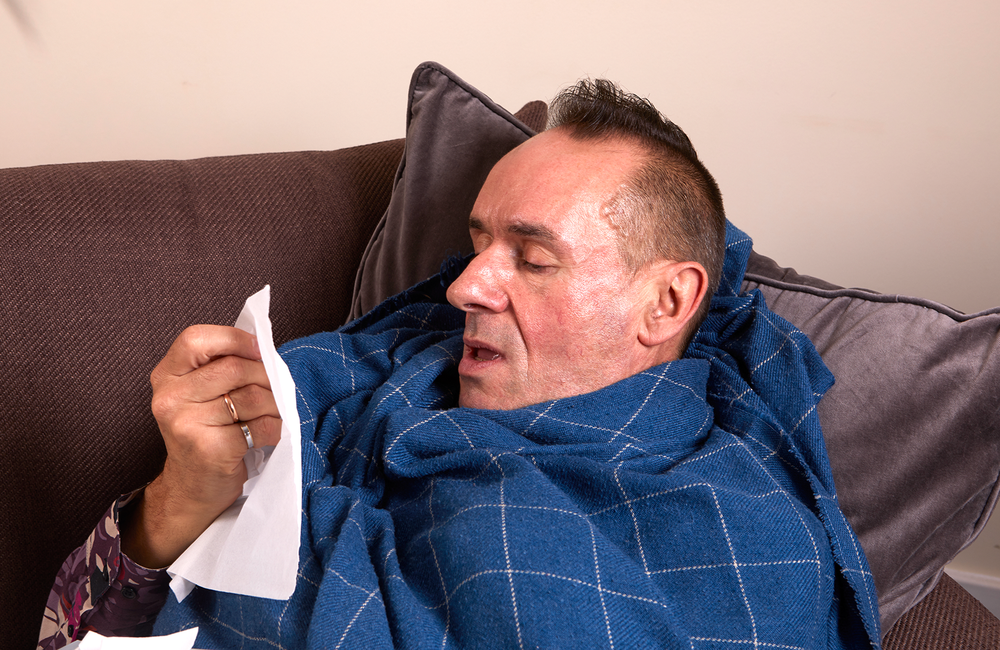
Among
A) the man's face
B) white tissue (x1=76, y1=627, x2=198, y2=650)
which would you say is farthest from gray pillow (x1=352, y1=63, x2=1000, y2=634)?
white tissue (x1=76, y1=627, x2=198, y2=650)

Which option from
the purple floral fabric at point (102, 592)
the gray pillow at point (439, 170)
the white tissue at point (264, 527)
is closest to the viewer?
the white tissue at point (264, 527)

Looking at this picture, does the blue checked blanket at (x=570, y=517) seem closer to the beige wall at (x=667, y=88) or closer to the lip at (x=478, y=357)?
the lip at (x=478, y=357)

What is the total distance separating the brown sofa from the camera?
0.97m

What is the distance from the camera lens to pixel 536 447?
0.88m

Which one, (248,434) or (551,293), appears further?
(551,293)

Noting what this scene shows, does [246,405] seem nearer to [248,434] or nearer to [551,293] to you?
[248,434]

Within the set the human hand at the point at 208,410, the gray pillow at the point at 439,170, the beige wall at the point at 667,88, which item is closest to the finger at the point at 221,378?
the human hand at the point at 208,410

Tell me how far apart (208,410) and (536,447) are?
0.39m

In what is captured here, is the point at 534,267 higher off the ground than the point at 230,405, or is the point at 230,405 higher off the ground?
the point at 534,267

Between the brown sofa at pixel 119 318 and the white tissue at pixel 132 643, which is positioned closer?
the white tissue at pixel 132 643

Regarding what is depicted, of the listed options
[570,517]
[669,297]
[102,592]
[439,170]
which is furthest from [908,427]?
[102,592]

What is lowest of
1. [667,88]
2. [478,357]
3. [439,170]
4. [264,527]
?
[264,527]

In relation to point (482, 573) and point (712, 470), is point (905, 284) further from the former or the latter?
point (482, 573)

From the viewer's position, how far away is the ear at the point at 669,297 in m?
0.99
